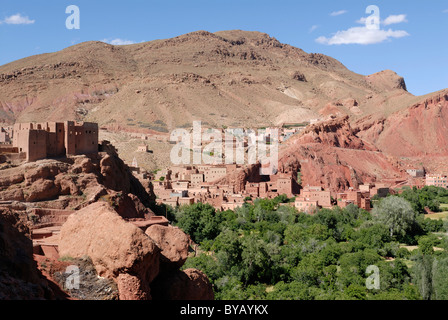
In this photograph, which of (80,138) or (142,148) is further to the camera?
(142,148)

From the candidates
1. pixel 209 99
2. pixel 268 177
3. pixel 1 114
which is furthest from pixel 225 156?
pixel 1 114

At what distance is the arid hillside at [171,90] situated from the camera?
103 metres

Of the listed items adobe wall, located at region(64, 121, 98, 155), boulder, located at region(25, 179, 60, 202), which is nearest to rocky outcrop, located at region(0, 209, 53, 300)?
boulder, located at region(25, 179, 60, 202)

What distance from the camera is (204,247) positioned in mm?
33094

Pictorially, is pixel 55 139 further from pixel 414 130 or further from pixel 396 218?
pixel 414 130

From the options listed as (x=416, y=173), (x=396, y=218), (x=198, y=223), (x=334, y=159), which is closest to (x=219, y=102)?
(x=334, y=159)

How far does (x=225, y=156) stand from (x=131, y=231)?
5554 cm

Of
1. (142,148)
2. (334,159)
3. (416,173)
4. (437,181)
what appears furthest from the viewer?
(416,173)

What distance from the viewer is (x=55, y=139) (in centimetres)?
2531

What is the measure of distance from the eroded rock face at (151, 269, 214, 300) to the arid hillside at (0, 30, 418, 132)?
265 feet

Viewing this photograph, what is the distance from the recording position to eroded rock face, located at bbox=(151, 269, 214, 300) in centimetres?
1032

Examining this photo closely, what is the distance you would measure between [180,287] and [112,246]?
2.14 m

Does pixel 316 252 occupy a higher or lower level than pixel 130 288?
lower

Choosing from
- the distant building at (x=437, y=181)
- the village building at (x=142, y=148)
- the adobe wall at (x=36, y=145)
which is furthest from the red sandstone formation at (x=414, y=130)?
the adobe wall at (x=36, y=145)
